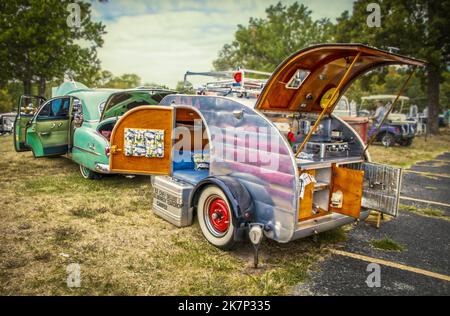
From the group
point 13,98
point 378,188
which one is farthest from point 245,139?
point 13,98

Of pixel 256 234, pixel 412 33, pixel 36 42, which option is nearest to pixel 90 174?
pixel 256 234

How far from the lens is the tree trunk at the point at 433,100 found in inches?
910

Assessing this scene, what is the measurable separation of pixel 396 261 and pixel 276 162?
7.07 ft

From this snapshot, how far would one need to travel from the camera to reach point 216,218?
468cm

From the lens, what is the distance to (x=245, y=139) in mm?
4383

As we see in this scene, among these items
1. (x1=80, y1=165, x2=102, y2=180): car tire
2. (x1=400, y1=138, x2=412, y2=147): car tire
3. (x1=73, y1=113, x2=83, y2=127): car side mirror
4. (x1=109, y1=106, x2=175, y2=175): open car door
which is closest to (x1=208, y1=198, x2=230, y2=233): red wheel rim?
(x1=109, y1=106, x2=175, y2=175): open car door

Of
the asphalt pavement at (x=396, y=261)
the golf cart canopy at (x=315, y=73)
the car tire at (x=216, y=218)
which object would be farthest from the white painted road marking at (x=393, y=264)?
the golf cart canopy at (x=315, y=73)

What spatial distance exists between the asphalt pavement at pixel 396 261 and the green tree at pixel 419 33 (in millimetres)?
18113

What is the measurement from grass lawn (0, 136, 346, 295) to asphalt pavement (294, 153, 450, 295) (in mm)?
247

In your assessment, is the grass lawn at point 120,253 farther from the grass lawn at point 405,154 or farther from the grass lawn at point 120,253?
the grass lawn at point 405,154

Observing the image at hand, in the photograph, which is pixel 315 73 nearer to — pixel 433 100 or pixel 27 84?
pixel 433 100
